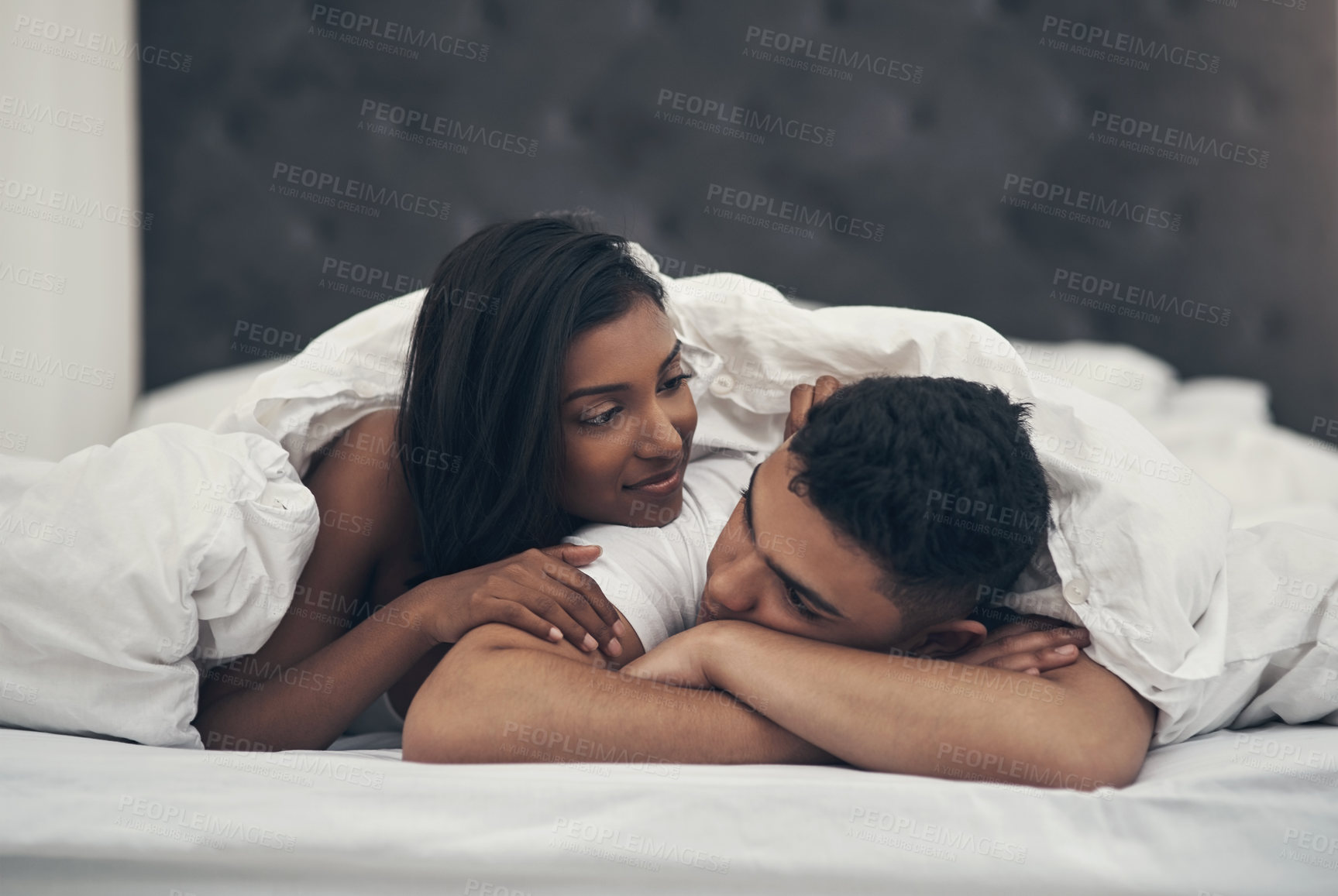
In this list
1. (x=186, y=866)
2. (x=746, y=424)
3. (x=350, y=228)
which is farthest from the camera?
(x=350, y=228)

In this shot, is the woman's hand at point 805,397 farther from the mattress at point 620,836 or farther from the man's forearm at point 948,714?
the mattress at point 620,836

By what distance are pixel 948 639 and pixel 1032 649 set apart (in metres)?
0.08

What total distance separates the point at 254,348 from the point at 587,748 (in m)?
1.70

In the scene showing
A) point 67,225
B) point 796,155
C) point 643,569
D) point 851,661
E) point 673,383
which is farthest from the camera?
point 796,155

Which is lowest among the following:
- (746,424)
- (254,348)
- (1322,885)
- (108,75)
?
(254,348)

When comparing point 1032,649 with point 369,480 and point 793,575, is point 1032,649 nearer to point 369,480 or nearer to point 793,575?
point 793,575

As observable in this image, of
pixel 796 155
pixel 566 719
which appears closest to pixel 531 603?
pixel 566 719

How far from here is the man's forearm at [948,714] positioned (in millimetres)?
789

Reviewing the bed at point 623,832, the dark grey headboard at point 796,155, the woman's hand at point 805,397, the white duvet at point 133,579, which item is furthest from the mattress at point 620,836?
the dark grey headboard at point 796,155

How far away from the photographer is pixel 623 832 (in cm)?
74

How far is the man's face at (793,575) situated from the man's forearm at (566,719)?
0.33 feet

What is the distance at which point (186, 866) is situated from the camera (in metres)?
0.74

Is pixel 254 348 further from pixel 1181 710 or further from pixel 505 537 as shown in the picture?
pixel 1181 710

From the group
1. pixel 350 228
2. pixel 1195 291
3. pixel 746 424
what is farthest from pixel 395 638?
pixel 1195 291
